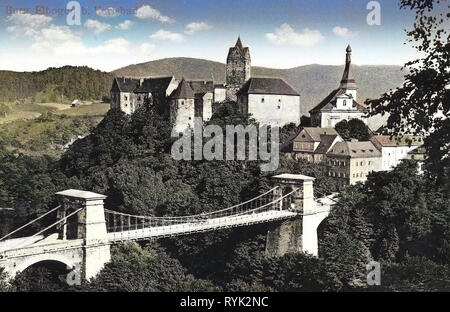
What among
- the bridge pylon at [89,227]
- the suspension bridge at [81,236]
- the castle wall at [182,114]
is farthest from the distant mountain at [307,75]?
the bridge pylon at [89,227]

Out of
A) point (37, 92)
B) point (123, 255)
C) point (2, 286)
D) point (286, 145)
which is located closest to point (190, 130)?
point (286, 145)

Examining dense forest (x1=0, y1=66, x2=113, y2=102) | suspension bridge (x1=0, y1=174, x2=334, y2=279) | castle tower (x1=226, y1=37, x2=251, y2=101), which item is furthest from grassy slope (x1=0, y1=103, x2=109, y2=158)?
suspension bridge (x1=0, y1=174, x2=334, y2=279)

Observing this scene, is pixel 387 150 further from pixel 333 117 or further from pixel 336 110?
pixel 336 110

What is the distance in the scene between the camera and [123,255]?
19.0 metres

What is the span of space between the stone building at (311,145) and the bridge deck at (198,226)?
250 inches

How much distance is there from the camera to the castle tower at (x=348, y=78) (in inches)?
1341

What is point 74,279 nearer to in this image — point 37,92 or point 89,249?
point 89,249

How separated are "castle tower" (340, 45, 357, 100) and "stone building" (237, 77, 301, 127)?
10.6 ft

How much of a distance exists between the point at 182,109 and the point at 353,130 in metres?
→ 8.75

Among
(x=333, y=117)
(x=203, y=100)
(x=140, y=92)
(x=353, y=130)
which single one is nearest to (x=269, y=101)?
(x=333, y=117)

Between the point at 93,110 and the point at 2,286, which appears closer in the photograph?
the point at 2,286

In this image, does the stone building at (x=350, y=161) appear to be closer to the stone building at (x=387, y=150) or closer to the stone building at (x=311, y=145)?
the stone building at (x=311, y=145)

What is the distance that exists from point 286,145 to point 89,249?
15.7 m

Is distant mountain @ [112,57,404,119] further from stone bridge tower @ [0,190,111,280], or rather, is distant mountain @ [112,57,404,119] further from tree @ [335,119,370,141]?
stone bridge tower @ [0,190,111,280]
